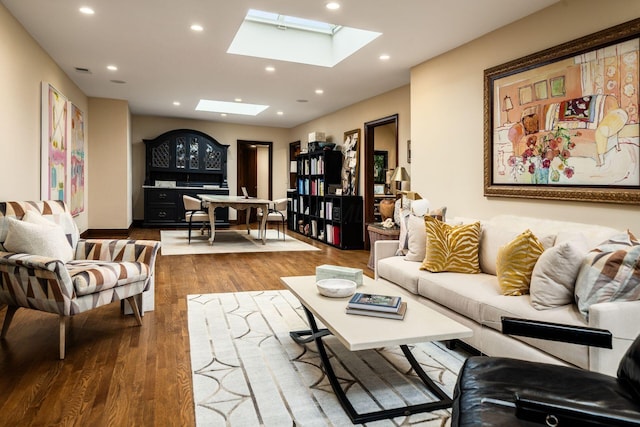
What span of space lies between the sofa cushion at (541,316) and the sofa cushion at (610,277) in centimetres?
10

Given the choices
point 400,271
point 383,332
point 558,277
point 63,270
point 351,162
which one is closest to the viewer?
point 383,332

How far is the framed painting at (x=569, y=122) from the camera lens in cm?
270

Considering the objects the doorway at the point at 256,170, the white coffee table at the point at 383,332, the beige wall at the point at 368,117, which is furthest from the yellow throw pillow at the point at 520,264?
the doorway at the point at 256,170

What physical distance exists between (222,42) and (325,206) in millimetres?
3844

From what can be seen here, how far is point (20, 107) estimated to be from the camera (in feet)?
12.9

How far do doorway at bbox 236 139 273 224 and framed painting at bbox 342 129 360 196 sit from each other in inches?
140

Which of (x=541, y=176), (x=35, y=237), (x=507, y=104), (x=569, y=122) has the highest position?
(x=507, y=104)

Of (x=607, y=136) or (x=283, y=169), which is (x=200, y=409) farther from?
(x=283, y=169)

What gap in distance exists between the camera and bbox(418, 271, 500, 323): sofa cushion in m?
2.50

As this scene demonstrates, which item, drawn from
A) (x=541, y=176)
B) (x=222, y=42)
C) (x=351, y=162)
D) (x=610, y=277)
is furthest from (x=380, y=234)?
(x=610, y=277)

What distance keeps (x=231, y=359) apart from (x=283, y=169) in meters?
8.58

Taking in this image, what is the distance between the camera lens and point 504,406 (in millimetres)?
1222

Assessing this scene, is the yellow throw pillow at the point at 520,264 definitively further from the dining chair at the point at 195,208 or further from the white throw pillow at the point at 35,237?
the dining chair at the point at 195,208

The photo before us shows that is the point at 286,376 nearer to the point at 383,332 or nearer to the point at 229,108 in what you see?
the point at 383,332
